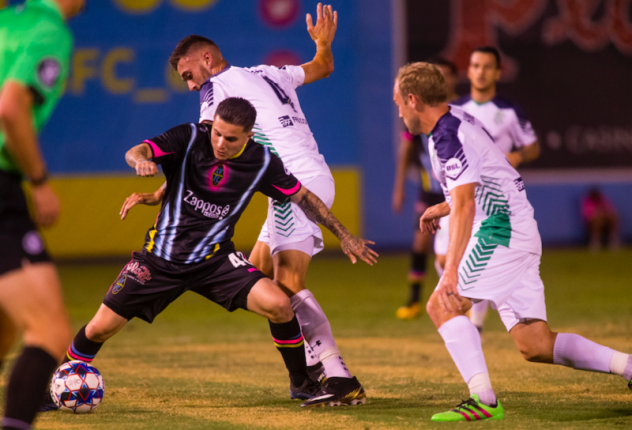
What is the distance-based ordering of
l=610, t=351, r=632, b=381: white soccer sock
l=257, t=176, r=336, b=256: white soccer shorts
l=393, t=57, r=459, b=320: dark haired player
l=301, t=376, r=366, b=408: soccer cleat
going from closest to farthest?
l=610, t=351, r=632, b=381: white soccer sock, l=301, t=376, r=366, b=408: soccer cleat, l=257, t=176, r=336, b=256: white soccer shorts, l=393, t=57, r=459, b=320: dark haired player

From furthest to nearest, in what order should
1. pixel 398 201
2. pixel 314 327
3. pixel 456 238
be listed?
1. pixel 398 201
2. pixel 314 327
3. pixel 456 238

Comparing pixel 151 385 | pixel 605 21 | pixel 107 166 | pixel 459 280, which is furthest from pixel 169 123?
pixel 459 280

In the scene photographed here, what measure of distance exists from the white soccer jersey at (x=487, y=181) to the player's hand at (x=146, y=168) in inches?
A: 57.9

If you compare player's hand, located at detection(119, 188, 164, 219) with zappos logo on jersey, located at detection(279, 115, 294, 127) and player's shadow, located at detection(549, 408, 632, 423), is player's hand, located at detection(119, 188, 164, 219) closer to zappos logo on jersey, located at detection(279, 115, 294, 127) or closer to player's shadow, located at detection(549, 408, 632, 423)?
zappos logo on jersey, located at detection(279, 115, 294, 127)

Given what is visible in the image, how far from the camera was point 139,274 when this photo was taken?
4727 millimetres

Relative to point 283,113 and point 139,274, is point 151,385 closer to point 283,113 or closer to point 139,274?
point 139,274

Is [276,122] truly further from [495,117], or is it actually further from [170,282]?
[495,117]

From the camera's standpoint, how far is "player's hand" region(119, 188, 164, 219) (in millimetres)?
4664

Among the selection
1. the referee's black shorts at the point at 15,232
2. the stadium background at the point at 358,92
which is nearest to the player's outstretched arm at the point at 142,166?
the referee's black shorts at the point at 15,232

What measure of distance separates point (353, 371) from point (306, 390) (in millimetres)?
1121

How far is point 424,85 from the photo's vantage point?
4391 millimetres

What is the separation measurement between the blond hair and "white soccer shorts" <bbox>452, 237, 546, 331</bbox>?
2.65ft

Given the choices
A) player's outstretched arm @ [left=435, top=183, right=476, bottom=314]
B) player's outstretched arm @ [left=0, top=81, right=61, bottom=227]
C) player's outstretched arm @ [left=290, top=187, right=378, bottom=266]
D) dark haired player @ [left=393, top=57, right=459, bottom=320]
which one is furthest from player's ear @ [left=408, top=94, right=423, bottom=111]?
dark haired player @ [left=393, top=57, right=459, bottom=320]

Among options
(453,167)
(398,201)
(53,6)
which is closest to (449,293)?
(453,167)
